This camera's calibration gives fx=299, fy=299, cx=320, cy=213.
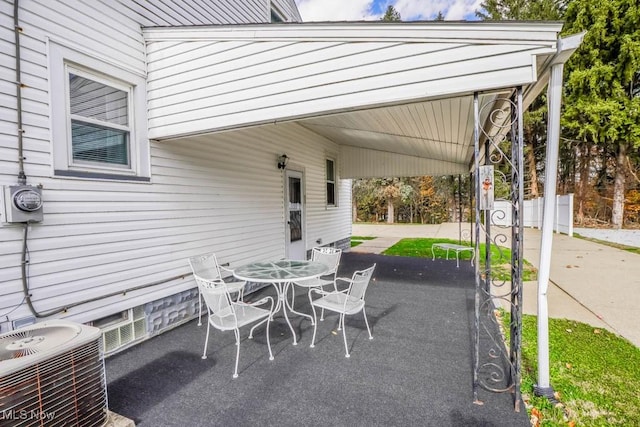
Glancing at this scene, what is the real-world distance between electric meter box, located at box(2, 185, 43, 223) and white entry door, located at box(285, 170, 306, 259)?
4169mm

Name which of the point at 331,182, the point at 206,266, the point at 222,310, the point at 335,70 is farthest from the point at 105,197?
the point at 331,182

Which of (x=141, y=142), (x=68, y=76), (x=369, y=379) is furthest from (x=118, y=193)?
(x=369, y=379)

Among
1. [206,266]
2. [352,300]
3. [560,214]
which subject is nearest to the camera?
[352,300]

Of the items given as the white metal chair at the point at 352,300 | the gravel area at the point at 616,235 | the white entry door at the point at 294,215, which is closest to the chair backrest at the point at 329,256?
the white metal chair at the point at 352,300

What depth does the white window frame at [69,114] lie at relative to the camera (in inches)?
105

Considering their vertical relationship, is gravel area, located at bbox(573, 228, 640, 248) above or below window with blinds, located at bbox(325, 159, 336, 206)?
below

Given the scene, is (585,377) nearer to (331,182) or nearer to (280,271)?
(280,271)

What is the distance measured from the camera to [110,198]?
3.03 meters

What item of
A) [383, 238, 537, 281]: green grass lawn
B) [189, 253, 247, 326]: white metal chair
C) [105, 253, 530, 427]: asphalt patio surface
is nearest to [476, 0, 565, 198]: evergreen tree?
[383, 238, 537, 281]: green grass lawn

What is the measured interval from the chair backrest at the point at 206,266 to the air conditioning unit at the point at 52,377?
1.98 m

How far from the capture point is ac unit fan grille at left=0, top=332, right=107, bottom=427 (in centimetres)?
147

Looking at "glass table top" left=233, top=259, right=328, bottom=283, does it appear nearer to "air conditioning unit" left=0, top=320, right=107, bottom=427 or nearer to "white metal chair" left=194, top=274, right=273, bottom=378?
"white metal chair" left=194, top=274, right=273, bottom=378

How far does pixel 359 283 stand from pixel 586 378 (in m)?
2.06

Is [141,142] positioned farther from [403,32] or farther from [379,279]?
[379,279]
